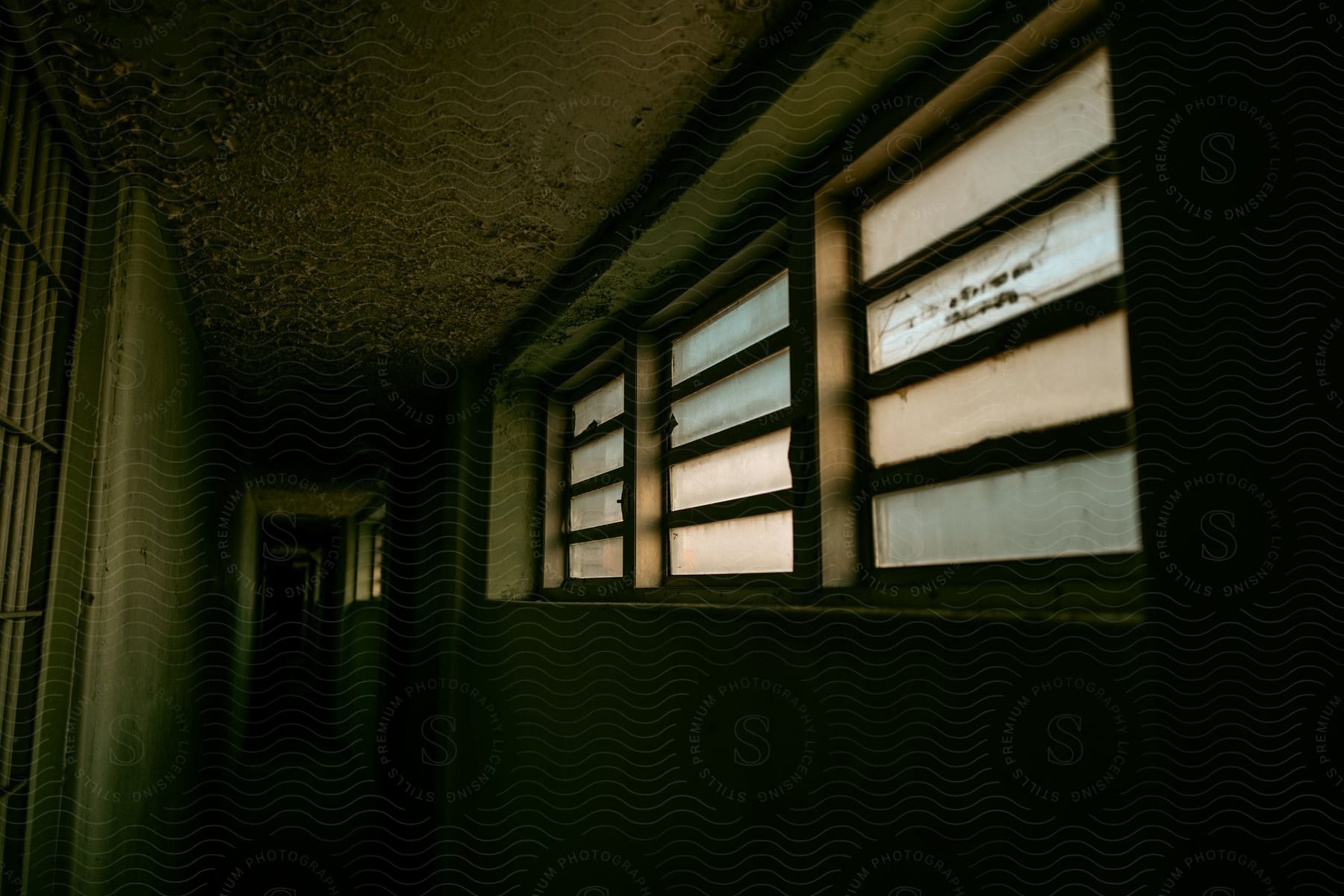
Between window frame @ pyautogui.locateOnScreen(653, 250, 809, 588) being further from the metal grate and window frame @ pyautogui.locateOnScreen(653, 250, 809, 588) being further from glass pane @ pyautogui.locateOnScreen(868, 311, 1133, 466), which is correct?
the metal grate

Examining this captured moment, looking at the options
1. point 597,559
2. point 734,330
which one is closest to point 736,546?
point 734,330

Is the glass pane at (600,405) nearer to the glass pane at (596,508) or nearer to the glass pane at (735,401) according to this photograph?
the glass pane at (596,508)

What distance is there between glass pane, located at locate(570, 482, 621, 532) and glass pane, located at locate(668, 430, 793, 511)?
33 cm

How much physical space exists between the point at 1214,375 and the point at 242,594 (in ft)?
18.9

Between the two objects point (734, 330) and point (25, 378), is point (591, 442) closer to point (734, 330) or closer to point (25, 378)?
point (734, 330)

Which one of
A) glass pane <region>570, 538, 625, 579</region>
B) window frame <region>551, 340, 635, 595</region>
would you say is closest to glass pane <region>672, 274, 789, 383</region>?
window frame <region>551, 340, 635, 595</region>

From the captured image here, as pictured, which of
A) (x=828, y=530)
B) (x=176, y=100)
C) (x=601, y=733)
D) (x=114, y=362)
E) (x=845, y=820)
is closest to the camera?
(x=845, y=820)

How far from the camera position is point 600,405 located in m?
2.64

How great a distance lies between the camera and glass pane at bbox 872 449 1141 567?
2.98ft

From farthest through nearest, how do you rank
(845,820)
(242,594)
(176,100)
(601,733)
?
(242,594) → (601,733) → (176,100) → (845,820)

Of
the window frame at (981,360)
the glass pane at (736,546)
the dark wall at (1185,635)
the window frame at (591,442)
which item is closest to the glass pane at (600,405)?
the window frame at (591,442)

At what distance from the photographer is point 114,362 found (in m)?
1.74

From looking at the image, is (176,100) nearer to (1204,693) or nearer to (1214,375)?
(1214,375)

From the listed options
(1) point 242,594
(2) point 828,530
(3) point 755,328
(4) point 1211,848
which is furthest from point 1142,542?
(1) point 242,594
